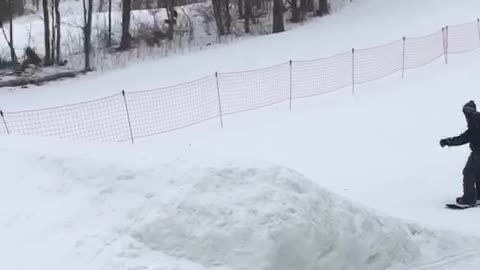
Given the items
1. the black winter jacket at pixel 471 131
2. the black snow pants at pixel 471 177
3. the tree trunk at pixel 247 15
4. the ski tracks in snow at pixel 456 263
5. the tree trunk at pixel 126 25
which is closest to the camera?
the ski tracks in snow at pixel 456 263

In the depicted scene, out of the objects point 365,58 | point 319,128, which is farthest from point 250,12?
point 319,128

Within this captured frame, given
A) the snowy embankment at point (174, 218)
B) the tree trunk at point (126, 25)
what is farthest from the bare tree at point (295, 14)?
the snowy embankment at point (174, 218)

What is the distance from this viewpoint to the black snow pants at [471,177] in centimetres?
805

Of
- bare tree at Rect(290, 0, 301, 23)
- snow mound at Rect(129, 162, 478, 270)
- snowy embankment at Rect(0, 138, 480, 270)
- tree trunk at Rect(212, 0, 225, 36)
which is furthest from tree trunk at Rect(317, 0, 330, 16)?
snow mound at Rect(129, 162, 478, 270)

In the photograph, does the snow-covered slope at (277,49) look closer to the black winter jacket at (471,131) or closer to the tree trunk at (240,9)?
the tree trunk at (240,9)

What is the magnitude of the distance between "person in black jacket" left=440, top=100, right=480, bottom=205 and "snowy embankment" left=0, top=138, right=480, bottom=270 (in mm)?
2606

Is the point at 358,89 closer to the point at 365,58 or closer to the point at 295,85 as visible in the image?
the point at 295,85

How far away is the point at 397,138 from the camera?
40.6 ft

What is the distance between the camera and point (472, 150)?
26.5 feet

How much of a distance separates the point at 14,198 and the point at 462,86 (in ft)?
45.0

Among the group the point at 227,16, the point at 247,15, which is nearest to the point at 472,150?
the point at 247,15

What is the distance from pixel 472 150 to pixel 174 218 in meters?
4.72

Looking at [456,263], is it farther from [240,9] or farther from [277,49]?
[240,9]

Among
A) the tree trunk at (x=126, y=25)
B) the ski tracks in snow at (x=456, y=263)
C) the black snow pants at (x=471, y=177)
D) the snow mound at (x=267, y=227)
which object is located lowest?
the ski tracks in snow at (x=456, y=263)
